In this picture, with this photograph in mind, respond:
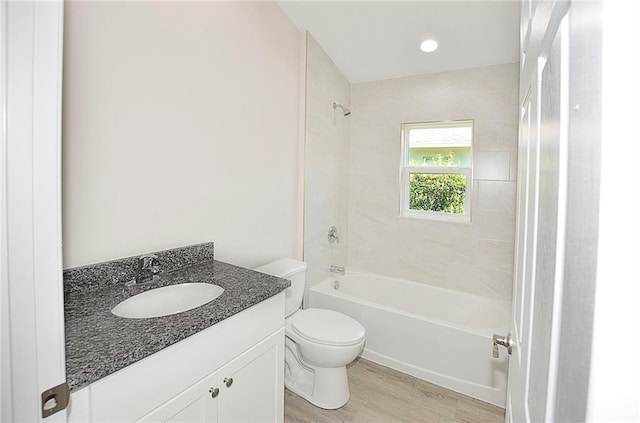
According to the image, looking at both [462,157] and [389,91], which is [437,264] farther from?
[389,91]

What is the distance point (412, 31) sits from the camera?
2.46m

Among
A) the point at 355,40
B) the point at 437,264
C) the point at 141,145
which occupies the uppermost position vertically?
the point at 355,40

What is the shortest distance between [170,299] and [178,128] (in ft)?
2.84

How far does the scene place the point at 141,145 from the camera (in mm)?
1584

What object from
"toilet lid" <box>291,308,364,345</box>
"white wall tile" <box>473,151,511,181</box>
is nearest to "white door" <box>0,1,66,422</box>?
"toilet lid" <box>291,308,364,345</box>

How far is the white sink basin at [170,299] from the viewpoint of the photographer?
1394 millimetres

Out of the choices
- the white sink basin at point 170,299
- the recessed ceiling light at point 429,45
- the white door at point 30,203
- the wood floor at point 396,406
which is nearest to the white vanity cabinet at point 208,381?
the white sink basin at point 170,299

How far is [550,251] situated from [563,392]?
0.16 metres

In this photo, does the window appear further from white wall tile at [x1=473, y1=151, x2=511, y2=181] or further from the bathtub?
the bathtub

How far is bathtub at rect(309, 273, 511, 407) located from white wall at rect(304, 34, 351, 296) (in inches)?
11.7

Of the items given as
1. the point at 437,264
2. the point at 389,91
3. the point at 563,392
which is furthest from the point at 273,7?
the point at 563,392

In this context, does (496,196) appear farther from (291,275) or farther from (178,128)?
(178,128)

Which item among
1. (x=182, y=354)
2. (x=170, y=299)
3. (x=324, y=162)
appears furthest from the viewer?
(x=324, y=162)

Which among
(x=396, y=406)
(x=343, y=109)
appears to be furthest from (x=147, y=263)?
(x=343, y=109)
